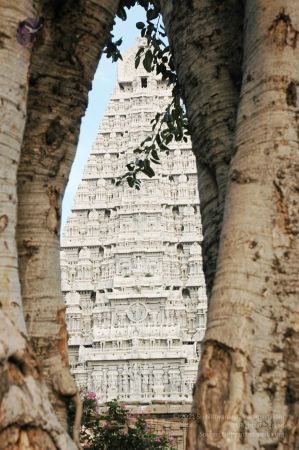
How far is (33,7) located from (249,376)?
1310 mm

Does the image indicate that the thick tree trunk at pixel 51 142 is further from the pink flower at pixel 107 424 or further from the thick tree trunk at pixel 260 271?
the pink flower at pixel 107 424

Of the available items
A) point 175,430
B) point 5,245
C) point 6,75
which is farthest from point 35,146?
point 175,430

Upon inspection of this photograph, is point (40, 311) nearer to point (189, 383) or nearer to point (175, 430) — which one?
point (175, 430)

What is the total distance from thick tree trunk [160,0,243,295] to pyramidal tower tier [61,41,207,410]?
19110 mm

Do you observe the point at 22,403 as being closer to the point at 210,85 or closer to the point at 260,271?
the point at 260,271

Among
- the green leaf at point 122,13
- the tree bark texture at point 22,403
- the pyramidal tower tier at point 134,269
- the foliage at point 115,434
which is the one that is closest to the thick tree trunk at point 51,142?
the tree bark texture at point 22,403

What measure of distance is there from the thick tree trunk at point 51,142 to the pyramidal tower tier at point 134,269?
19.1 metres

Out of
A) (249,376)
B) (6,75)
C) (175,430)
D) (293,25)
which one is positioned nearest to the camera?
(249,376)

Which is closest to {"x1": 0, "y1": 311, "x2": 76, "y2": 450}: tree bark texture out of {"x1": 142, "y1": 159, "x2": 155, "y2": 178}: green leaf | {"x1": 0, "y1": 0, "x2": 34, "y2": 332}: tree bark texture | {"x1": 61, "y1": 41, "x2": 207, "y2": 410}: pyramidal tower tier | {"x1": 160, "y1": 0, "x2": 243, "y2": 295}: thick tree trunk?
{"x1": 0, "y1": 0, "x2": 34, "y2": 332}: tree bark texture

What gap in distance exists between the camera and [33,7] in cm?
217

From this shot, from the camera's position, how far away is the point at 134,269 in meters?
24.4

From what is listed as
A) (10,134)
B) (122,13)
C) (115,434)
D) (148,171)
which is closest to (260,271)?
(10,134)

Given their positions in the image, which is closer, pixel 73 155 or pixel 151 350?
pixel 73 155

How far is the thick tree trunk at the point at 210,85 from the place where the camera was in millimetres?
2447
